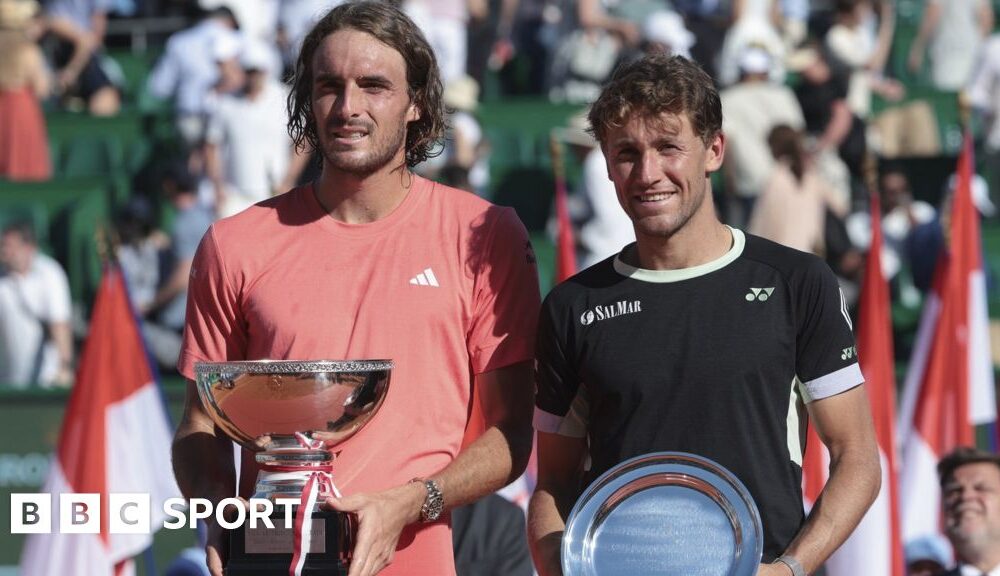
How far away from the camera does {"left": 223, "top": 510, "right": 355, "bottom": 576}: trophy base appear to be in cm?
307

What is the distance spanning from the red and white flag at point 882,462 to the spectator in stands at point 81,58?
22.0ft

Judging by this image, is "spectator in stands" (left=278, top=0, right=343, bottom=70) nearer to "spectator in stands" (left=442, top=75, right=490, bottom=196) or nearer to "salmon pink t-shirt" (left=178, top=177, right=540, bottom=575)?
"spectator in stands" (left=442, top=75, right=490, bottom=196)

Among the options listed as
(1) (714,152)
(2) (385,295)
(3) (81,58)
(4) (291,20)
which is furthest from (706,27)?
(2) (385,295)

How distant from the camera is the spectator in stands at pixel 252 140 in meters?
10.1

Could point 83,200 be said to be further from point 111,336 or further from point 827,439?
Result: point 827,439

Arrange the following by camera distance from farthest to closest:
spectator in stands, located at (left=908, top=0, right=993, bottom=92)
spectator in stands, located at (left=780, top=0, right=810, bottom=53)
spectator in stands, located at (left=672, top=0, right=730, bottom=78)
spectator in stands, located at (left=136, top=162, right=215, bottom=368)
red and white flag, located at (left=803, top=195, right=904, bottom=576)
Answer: spectator in stands, located at (left=908, top=0, right=993, bottom=92) → spectator in stands, located at (left=780, top=0, right=810, bottom=53) → spectator in stands, located at (left=672, top=0, right=730, bottom=78) → spectator in stands, located at (left=136, top=162, right=215, bottom=368) → red and white flag, located at (left=803, top=195, right=904, bottom=576)

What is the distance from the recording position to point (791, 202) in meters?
8.87

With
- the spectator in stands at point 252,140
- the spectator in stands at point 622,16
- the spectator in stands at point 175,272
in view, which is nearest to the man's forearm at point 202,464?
the spectator in stands at point 175,272

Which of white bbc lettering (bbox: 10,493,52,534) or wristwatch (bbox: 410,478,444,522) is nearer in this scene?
wristwatch (bbox: 410,478,444,522)

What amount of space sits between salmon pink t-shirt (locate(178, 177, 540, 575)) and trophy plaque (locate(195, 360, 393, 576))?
0.24 metres

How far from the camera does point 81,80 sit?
492 inches

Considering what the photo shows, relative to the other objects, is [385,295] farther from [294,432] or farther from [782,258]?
[782,258]

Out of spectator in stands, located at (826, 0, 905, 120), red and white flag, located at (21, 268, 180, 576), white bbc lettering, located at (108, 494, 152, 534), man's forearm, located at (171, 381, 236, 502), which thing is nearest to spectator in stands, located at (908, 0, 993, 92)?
spectator in stands, located at (826, 0, 905, 120)

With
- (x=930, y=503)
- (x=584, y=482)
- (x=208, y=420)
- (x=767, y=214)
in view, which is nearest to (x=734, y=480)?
(x=584, y=482)
